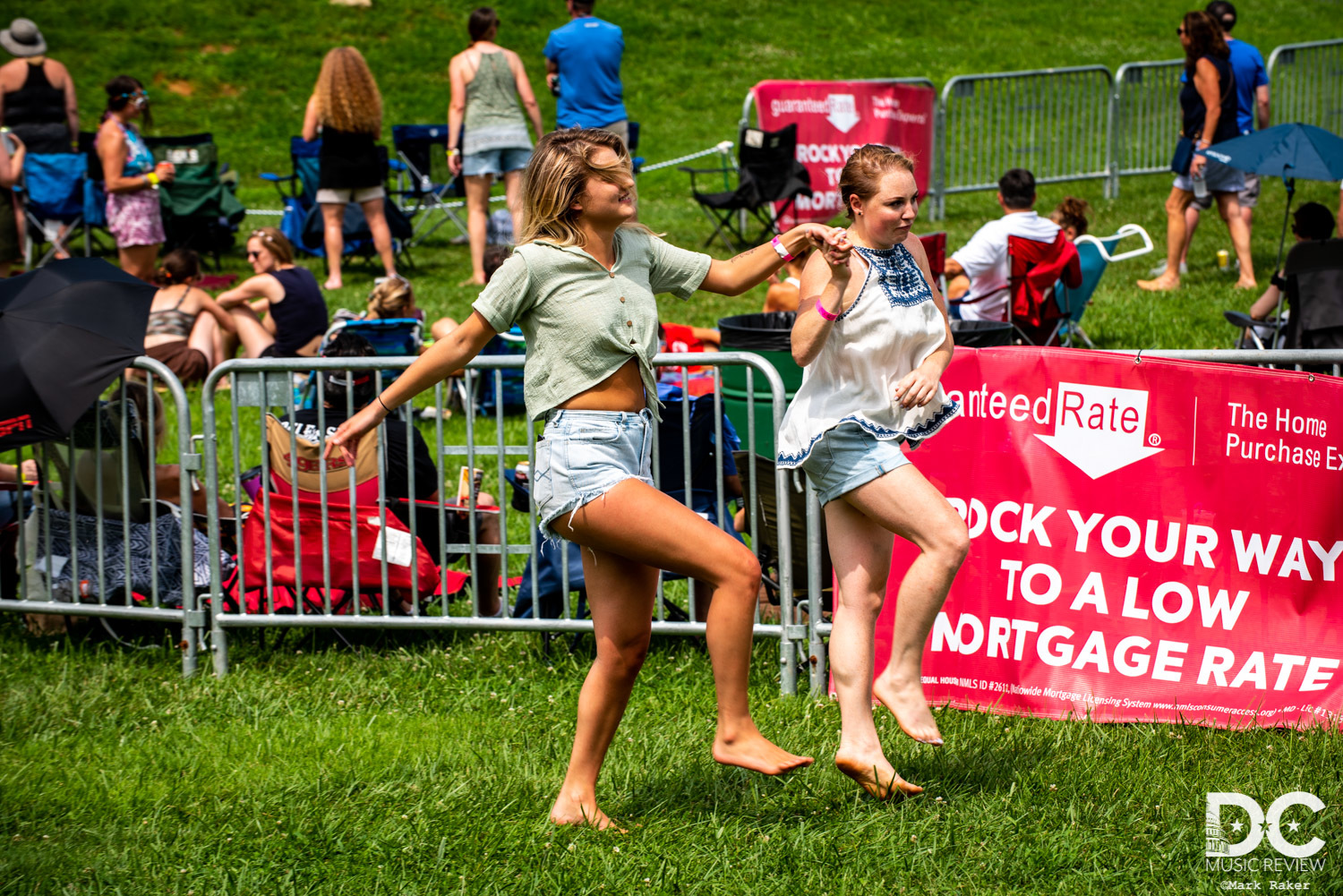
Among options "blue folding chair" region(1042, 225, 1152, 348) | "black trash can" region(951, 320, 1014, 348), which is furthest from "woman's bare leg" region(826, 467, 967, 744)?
"blue folding chair" region(1042, 225, 1152, 348)

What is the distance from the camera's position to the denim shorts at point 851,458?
388cm

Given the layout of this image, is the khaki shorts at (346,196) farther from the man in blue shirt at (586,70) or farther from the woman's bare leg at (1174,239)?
the woman's bare leg at (1174,239)

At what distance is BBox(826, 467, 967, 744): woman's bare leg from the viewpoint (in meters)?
3.83

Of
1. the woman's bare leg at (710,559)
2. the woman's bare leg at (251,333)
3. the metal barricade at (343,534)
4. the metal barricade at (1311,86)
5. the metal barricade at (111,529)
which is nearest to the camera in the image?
the woman's bare leg at (710,559)

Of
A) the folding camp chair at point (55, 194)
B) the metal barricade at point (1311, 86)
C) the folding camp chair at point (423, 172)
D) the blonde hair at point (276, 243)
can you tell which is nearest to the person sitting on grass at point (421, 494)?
the blonde hair at point (276, 243)

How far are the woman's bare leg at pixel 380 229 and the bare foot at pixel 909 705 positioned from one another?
29.6ft

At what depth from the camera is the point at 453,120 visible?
39.4 ft

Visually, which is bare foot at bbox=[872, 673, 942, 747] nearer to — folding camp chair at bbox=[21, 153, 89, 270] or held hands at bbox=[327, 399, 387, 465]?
held hands at bbox=[327, 399, 387, 465]

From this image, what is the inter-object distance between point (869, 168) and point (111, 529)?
149 inches

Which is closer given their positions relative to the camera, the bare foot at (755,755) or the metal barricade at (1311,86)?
the bare foot at (755,755)

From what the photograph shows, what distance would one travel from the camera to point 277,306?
10156 mm

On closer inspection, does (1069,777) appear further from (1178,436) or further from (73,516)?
(73,516)

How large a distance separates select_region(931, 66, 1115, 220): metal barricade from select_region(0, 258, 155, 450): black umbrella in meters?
11.3

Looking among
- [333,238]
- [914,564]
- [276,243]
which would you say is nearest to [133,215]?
[333,238]
